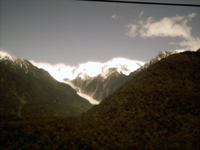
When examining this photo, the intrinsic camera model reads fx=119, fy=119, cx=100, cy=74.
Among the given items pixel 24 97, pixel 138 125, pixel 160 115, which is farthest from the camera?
pixel 24 97

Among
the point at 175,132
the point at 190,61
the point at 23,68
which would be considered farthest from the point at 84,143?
the point at 23,68

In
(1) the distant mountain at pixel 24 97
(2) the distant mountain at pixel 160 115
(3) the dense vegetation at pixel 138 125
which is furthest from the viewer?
(1) the distant mountain at pixel 24 97

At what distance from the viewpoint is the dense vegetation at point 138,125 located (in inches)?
300

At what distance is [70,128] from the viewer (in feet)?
31.0

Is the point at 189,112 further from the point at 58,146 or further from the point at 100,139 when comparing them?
the point at 58,146

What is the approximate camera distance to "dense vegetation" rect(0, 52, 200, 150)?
25.0 ft

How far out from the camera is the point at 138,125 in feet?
35.9

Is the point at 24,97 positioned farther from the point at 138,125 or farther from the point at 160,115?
the point at 160,115

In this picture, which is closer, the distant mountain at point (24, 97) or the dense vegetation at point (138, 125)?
the dense vegetation at point (138, 125)

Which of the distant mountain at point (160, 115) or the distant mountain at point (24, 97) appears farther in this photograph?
the distant mountain at point (24, 97)

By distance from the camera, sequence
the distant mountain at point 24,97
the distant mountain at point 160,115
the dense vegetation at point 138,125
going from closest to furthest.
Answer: the dense vegetation at point 138,125 → the distant mountain at point 160,115 → the distant mountain at point 24,97

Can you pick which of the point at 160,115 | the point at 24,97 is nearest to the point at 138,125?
the point at 160,115

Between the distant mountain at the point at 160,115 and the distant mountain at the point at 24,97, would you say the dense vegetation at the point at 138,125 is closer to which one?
the distant mountain at the point at 160,115

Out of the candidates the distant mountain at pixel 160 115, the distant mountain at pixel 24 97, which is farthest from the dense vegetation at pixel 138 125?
the distant mountain at pixel 24 97
